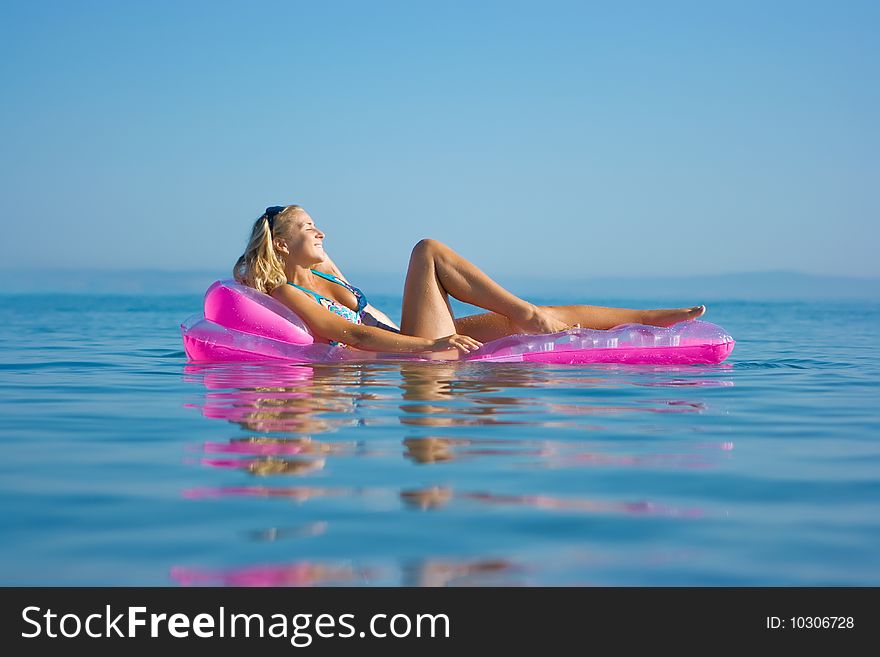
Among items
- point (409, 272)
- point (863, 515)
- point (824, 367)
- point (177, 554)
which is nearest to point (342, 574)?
point (177, 554)

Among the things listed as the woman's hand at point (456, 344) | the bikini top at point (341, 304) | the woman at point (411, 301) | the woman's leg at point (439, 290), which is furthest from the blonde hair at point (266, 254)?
the woman's hand at point (456, 344)

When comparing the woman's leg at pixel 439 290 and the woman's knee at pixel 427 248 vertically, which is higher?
the woman's knee at pixel 427 248

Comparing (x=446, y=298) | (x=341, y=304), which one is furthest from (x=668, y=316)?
(x=341, y=304)

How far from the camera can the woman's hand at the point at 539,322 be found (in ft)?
22.2

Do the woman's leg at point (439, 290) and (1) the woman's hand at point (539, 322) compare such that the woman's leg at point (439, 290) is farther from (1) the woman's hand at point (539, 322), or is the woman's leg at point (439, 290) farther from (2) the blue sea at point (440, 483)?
(2) the blue sea at point (440, 483)

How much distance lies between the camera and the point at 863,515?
2.82 meters

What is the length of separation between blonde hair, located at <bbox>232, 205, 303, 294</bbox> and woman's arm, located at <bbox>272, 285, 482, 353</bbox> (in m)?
0.10

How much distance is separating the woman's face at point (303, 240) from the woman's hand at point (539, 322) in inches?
56.6

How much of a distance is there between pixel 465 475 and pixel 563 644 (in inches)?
49.3

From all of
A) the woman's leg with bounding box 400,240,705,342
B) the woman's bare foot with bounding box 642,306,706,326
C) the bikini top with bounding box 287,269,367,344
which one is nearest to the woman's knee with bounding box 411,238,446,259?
the woman's leg with bounding box 400,240,705,342

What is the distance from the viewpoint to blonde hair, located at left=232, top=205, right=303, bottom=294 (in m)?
7.02

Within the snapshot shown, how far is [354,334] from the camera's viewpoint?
675cm

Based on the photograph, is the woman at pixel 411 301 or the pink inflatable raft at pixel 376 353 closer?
the woman at pixel 411 301

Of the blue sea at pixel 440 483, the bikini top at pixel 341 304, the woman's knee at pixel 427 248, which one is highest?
the woman's knee at pixel 427 248
